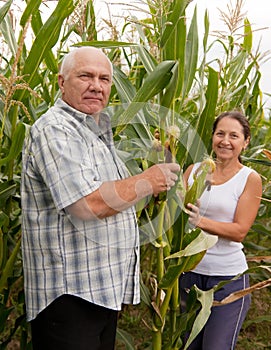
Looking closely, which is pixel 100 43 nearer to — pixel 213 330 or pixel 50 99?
pixel 50 99

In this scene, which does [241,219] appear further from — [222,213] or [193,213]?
[193,213]

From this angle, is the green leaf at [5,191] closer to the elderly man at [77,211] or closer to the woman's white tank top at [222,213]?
the elderly man at [77,211]

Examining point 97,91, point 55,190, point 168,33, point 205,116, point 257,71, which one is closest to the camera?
point 55,190

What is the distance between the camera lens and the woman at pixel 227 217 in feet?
6.79

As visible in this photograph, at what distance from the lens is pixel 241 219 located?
2061mm

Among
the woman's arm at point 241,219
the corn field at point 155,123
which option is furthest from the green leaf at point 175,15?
the woman's arm at point 241,219

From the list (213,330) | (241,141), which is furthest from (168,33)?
(213,330)

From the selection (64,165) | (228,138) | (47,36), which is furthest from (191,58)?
(64,165)

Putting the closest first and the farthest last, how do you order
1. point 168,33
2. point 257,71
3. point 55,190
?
point 55,190
point 168,33
point 257,71

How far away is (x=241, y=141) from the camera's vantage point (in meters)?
2.12

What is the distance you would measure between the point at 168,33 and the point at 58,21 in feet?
1.11

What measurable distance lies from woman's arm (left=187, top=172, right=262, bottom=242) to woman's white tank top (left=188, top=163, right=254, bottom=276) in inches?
0.8

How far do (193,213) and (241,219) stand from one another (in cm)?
24

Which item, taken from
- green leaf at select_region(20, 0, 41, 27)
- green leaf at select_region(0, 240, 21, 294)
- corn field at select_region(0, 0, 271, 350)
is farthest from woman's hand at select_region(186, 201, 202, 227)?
green leaf at select_region(20, 0, 41, 27)
